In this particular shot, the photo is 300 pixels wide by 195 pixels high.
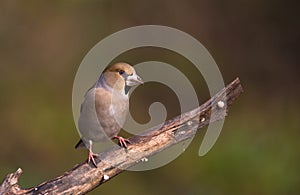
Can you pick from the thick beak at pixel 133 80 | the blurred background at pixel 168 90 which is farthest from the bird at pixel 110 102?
the blurred background at pixel 168 90

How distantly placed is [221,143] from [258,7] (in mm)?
1628

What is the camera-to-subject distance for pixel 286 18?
7.18 meters

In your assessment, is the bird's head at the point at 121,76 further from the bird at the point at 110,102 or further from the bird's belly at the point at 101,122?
the bird's belly at the point at 101,122

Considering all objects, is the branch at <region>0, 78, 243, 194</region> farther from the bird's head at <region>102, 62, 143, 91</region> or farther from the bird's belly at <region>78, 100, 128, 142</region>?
the bird's head at <region>102, 62, 143, 91</region>

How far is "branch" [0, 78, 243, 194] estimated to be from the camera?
122 inches

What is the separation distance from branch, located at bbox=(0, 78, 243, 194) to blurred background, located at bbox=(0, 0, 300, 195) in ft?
8.29

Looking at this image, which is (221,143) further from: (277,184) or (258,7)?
(258,7)

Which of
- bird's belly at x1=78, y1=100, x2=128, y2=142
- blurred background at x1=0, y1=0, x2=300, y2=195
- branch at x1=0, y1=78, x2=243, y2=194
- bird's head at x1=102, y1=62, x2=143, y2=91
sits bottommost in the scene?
branch at x1=0, y1=78, x2=243, y2=194

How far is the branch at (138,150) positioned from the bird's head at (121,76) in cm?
25

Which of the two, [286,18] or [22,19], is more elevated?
[22,19]

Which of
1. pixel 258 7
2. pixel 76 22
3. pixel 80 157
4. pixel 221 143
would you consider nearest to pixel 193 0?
pixel 258 7

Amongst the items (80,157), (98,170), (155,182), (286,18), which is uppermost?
(286,18)

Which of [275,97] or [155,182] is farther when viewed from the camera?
[275,97]

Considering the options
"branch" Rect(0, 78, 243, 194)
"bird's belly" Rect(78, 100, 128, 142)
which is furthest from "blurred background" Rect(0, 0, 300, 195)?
"branch" Rect(0, 78, 243, 194)
